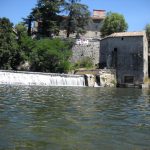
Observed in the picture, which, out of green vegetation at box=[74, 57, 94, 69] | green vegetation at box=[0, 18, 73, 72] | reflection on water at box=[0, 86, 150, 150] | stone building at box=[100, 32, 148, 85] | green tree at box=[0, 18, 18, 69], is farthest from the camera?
green vegetation at box=[74, 57, 94, 69]

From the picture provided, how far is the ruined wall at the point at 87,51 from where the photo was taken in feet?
186

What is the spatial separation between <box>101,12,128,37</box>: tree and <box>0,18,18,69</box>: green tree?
20.2 metres

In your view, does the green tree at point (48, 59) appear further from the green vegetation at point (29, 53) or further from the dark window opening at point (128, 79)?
the dark window opening at point (128, 79)

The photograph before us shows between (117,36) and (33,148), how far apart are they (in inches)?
1754

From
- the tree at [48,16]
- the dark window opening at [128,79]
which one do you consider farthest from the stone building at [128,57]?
the tree at [48,16]

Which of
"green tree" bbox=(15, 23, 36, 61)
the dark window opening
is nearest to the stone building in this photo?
the dark window opening

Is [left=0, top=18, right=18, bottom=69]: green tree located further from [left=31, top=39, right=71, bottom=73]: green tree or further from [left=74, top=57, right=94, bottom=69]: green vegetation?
[left=74, top=57, right=94, bottom=69]: green vegetation

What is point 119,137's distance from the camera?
39.1 feet

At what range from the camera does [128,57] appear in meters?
52.7

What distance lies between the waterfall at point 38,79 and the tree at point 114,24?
20811mm

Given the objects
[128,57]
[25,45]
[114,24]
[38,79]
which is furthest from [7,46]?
[114,24]

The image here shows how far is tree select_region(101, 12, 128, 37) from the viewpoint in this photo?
64.9 metres

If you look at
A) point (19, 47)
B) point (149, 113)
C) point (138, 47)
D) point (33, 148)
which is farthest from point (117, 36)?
point (33, 148)

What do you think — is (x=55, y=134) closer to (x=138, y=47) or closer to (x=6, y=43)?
(x=6, y=43)
